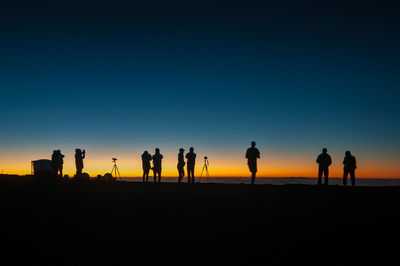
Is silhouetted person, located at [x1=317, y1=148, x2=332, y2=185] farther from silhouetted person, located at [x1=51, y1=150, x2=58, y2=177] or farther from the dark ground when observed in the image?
silhouetted person, located at [x1=51, y1=150, x2=58, y2=177]

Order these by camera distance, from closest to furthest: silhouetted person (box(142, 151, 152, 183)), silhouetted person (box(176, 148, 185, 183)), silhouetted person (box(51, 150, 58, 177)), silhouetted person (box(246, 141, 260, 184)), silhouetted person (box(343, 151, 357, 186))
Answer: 1. silhouetted person (box(246, 141, 260, 184))
2. silhouetted person (box(343, 151, 357, 186))
3. silhouetted person (box(176, 148, 185, 183))
4. silhouetted person (box(142, 151, 152, 183))
5. silhouetted person (box(51, 150, 58, 177))

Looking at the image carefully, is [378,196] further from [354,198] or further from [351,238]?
[351,238]

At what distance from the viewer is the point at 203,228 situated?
1122 centimetres

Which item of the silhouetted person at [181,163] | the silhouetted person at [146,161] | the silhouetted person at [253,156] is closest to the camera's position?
the silhouetted person at [253,156]

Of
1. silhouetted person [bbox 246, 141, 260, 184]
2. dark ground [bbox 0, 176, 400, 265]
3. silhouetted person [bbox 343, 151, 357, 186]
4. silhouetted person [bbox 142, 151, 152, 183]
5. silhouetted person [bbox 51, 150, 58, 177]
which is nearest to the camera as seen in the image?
dark ground [bbox 0, 176, 400, 265]

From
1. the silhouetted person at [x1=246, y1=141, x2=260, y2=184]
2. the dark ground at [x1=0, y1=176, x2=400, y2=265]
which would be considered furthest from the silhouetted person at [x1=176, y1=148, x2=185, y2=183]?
the dark ground at [x1=0, y1=176, x2=400, y2=265]

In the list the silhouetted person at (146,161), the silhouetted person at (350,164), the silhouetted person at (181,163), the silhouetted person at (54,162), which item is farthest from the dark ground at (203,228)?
the silhouetted person at (54,162)

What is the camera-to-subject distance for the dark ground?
872 cm

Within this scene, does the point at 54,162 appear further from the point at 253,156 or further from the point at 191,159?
the point at 253,156

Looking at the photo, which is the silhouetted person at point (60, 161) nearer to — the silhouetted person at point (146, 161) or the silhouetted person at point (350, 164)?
the silhouetted person at point (146, 161)

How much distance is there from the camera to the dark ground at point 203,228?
8.72 meters

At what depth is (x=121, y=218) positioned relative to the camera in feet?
41.9

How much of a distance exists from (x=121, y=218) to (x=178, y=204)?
9.30 feet

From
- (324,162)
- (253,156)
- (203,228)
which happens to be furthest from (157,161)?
(203,228)
